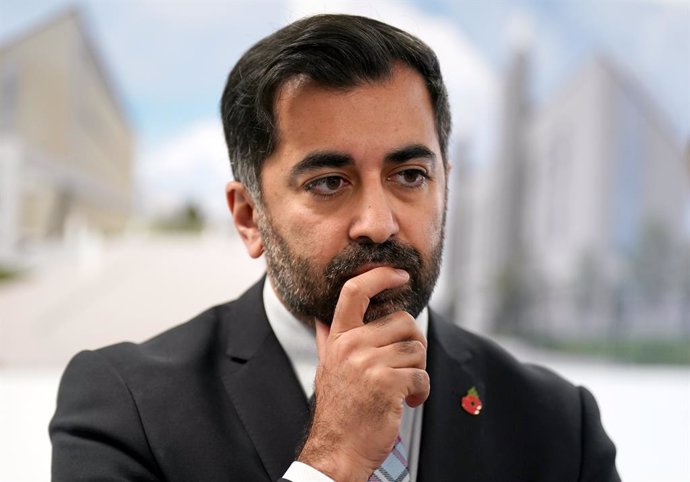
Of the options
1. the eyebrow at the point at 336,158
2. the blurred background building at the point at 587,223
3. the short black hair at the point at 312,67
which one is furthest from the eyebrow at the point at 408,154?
the blurred background building at the point at 587,223

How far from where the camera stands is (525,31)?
575 centimetres

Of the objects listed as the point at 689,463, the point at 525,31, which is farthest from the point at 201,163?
the point at 689,463

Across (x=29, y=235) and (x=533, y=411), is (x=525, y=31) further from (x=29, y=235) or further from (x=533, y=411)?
(x=533, y=411)

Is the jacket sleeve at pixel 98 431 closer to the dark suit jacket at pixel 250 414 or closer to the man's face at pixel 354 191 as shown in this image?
the dark suit jacket at pixel 250 414

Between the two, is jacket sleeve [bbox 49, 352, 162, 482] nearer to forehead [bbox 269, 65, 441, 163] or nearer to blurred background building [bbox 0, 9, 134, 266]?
forehead [bbox 269, 65, 441, 163]

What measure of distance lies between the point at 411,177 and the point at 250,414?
0.55m

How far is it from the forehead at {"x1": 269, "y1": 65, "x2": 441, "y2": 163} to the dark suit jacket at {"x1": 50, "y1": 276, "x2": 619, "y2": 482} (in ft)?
1.48

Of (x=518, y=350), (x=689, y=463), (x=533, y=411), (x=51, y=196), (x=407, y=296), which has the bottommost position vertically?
(x=689, y=463)

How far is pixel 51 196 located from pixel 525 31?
338 cm

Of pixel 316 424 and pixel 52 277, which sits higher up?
pixel 52 277

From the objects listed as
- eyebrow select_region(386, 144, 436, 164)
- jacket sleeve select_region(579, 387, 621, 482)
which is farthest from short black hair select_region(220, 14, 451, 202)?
jacket sleeve select_region(579, 387, 621, 482)

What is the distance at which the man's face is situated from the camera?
1.38m

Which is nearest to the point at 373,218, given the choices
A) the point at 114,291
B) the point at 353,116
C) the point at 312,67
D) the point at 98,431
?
the point at 353,116

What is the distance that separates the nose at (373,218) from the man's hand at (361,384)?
63 millimetres
